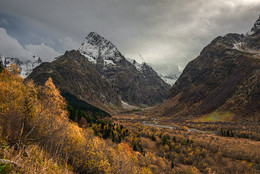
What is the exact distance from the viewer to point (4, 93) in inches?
430

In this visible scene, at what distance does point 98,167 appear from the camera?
1092 centimetres

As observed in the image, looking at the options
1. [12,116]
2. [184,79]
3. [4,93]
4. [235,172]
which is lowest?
[235,172]

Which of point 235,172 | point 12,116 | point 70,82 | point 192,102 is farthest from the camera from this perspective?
point 70,82

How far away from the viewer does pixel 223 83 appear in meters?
121

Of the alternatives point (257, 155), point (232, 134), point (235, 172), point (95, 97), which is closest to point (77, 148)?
point (235, 172)

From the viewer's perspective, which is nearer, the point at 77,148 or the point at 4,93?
the point at 4,93

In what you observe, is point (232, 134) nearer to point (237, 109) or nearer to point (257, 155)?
point (257, 155)

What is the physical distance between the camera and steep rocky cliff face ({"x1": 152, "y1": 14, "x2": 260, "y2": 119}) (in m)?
86.1

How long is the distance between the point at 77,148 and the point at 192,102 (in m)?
138

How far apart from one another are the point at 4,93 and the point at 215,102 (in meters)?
121

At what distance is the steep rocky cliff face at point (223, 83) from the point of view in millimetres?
86125

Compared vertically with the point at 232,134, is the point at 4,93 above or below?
above

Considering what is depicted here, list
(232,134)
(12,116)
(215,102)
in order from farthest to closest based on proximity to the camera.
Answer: (215,102), (232,134), (12,116)

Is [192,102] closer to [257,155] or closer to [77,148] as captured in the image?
[257,155]
